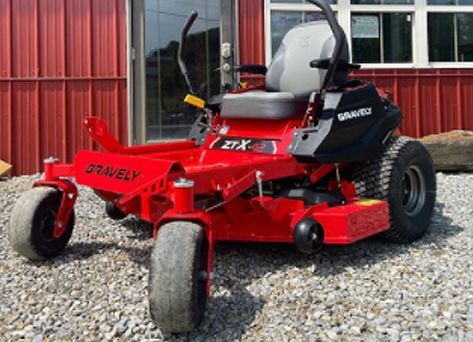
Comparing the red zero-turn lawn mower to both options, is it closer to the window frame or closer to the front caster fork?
the front caster fork

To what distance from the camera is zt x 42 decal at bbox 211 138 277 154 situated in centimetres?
361

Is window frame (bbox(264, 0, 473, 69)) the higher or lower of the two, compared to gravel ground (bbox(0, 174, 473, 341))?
higher

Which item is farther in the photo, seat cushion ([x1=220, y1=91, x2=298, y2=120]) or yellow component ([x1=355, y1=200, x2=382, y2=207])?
seat cushion ([x1=220, y1=91, x2=298, y2=120])

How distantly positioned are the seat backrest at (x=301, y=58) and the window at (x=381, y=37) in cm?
388

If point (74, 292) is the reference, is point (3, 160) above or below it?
above

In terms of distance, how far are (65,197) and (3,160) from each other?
4.34m

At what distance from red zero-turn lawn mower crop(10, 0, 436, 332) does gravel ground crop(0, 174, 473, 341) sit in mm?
173

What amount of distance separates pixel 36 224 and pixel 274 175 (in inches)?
57.5

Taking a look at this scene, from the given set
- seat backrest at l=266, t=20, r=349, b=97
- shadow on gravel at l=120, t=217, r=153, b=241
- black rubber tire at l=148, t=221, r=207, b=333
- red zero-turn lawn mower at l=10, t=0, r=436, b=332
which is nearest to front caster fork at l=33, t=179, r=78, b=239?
red zero-turn lawn mower at l=10, t=0, r=436, b=332

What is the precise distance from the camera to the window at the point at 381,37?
26.1ft

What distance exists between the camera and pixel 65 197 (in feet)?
10.9

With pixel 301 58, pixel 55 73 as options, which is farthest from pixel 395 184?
pixel 55 73

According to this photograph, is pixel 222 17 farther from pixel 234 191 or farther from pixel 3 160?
pixel 234 191

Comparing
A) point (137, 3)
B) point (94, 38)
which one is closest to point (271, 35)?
point (137, 3)
